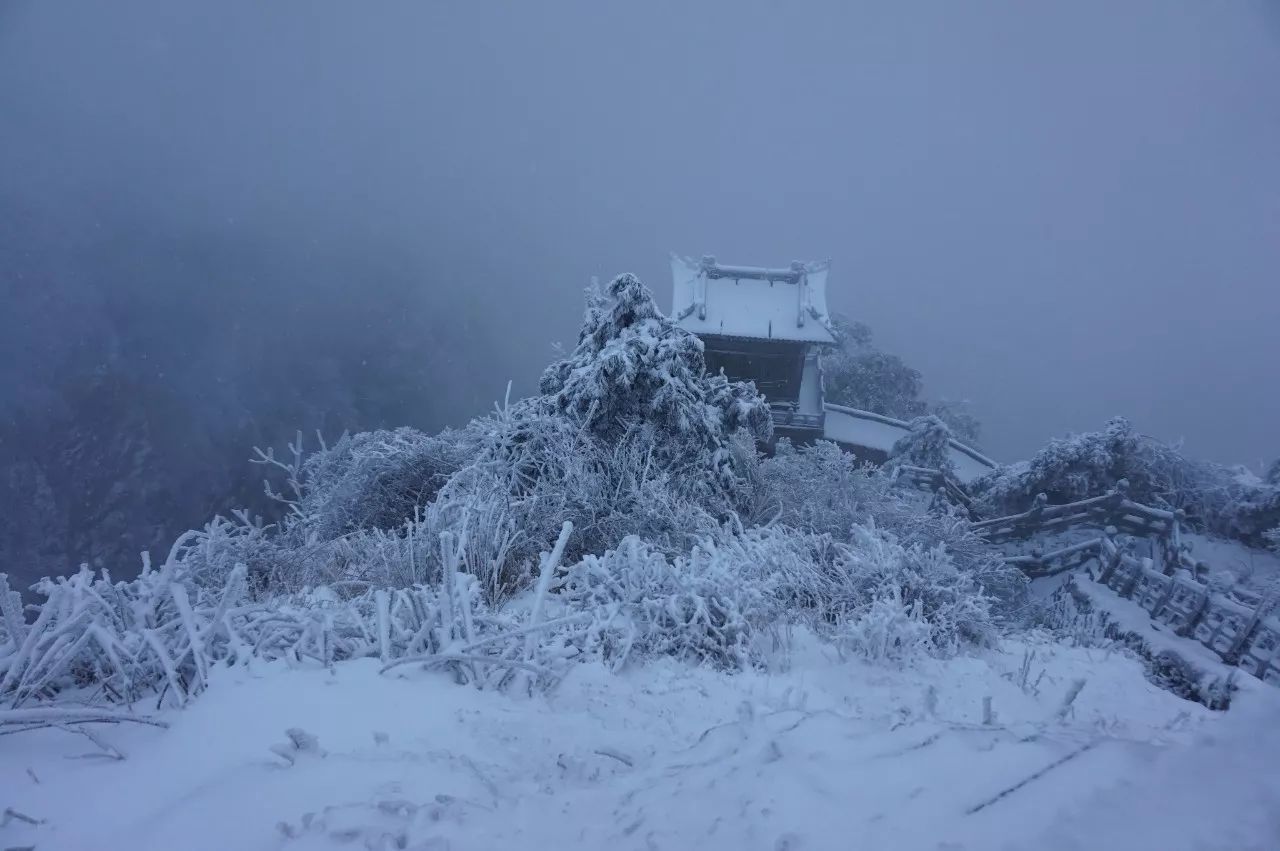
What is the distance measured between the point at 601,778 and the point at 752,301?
1568 cm

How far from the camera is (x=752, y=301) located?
16594mm

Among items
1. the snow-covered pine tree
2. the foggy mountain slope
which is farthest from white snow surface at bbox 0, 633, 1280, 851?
the foggy mountain slope

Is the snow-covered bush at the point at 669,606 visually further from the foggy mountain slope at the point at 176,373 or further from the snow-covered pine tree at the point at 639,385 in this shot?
the foggy mountain slope at the point at 176,373

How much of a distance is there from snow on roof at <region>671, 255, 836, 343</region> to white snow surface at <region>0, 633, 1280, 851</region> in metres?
13.5

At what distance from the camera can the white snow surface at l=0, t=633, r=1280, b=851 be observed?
1.48 meters

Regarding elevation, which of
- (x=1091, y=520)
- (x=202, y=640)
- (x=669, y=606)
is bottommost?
(x=1091, y=520)

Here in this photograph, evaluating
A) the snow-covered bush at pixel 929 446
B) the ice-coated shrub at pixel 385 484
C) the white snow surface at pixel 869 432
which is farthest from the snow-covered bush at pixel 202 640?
the white snow surface at pixel 869 432

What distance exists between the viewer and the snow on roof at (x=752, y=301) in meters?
15.5

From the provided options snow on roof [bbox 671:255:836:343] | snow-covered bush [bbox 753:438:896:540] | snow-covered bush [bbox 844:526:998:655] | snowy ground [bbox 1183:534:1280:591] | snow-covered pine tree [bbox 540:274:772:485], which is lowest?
snowy ground [bbox 1183:534:1280:591]

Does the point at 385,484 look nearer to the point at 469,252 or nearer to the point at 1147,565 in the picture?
the point at 1147,565

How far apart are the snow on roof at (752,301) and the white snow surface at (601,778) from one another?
13550 millimetres

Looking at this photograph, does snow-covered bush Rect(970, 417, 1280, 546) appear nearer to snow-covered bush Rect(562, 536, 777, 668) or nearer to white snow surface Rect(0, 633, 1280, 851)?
snow-covered bush Rect(562, 536, 777, 668)

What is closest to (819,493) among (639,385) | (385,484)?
(639,385)

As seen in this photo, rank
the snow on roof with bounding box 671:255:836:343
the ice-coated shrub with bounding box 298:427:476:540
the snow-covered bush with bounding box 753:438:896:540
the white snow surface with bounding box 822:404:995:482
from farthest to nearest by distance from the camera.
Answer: the snow on roof with bounding box 671:255:836:343 < the white snow surface with bounding box 822:404:995:482 < the ice-coated shrub with bounding box 298:427:476:540 < the snow-covered bush with bounding box 753:438:896:540
